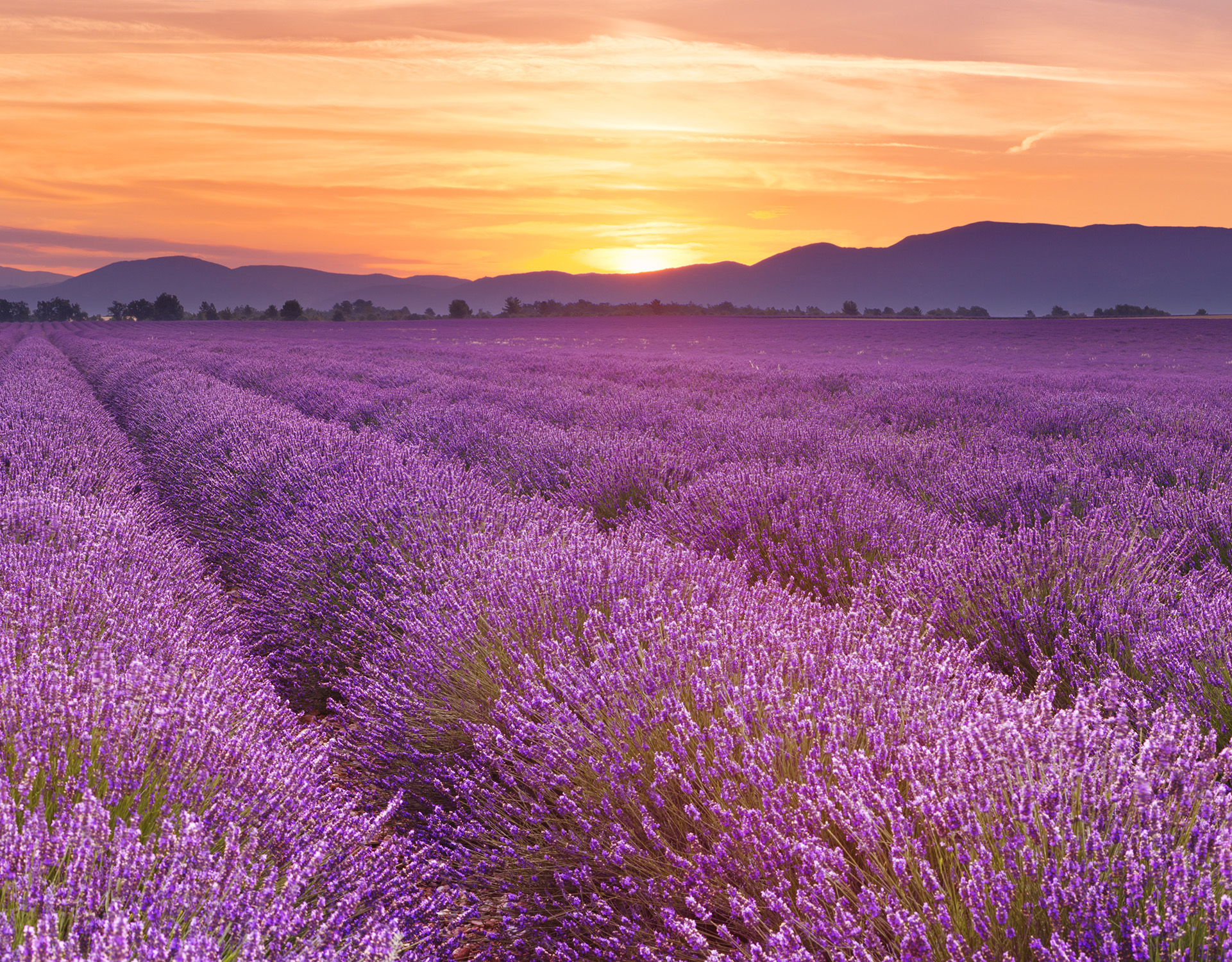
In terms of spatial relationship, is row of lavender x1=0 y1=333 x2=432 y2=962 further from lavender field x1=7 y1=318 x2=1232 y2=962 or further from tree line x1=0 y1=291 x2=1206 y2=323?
tree line x1=0 y1=291 x2=1206 y2=323

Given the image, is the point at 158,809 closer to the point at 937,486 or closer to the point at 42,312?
the point at 937,486

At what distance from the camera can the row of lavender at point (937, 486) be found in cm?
259

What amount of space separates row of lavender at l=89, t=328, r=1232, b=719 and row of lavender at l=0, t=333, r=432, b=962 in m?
1.59

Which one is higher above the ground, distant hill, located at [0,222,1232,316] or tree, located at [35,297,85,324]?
distant hill, located at [0,222,1232,316]

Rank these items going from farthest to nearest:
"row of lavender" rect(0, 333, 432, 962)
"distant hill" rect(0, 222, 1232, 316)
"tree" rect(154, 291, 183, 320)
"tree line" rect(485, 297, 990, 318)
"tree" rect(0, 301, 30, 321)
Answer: "distant hill" rect(0, 222, 1232, 316) < "tree" rect(0, 301, 30, 321) < "tree" rect(154, 291, 183, 320) < "tree line" rect(485, 297, 990, 318) < "row of lavender" rect(0, 333, 432, 962)

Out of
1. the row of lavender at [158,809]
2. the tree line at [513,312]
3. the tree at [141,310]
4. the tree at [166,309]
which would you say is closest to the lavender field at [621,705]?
the row of lavender at [158,809]

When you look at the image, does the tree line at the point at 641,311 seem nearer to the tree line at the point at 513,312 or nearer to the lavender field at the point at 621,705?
the tree line at the point at 513,312

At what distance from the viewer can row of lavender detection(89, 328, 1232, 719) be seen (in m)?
2.59

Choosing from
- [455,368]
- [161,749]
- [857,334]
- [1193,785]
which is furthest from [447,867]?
[857,334]

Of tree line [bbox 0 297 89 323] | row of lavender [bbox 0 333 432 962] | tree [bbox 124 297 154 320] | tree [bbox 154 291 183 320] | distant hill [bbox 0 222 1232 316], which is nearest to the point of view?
row of lavender [bbox 0 333 432 962]

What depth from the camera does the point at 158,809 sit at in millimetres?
1461

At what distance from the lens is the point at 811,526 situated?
Result: 11.2 feet

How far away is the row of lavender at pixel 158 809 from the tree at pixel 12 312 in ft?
362

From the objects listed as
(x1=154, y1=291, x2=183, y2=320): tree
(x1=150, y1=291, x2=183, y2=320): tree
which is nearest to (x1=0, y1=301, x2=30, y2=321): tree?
(x1=150, y1=291, x2=183, y2=320): tree
